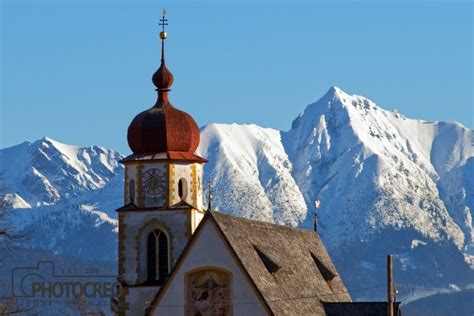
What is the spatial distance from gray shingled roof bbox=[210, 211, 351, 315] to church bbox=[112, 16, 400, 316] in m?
0.07

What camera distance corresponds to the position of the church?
73.8 meters

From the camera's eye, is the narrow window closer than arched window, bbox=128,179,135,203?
Yes

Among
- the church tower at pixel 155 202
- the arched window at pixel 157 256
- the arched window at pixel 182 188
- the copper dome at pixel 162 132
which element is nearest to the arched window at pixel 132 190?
the church tower at pixel 155 202

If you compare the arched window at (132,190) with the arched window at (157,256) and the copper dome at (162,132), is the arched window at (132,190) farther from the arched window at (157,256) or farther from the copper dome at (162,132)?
the arched window at (157,256)

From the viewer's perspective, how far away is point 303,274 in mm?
81812

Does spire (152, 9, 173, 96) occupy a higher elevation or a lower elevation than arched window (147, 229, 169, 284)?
higher

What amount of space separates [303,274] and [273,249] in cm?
312

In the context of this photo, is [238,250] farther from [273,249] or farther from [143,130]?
[143,130]

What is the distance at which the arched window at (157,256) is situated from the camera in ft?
295

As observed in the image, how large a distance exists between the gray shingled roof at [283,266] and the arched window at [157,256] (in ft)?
24.2

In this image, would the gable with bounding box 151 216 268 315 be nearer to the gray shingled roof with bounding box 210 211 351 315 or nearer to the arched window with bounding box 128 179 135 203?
the gray shingled roof with bounding box 210 211 351 315

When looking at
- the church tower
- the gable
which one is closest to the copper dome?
the church tower

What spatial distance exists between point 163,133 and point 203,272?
64.3ft

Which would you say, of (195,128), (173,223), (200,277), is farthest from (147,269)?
(200,277)
